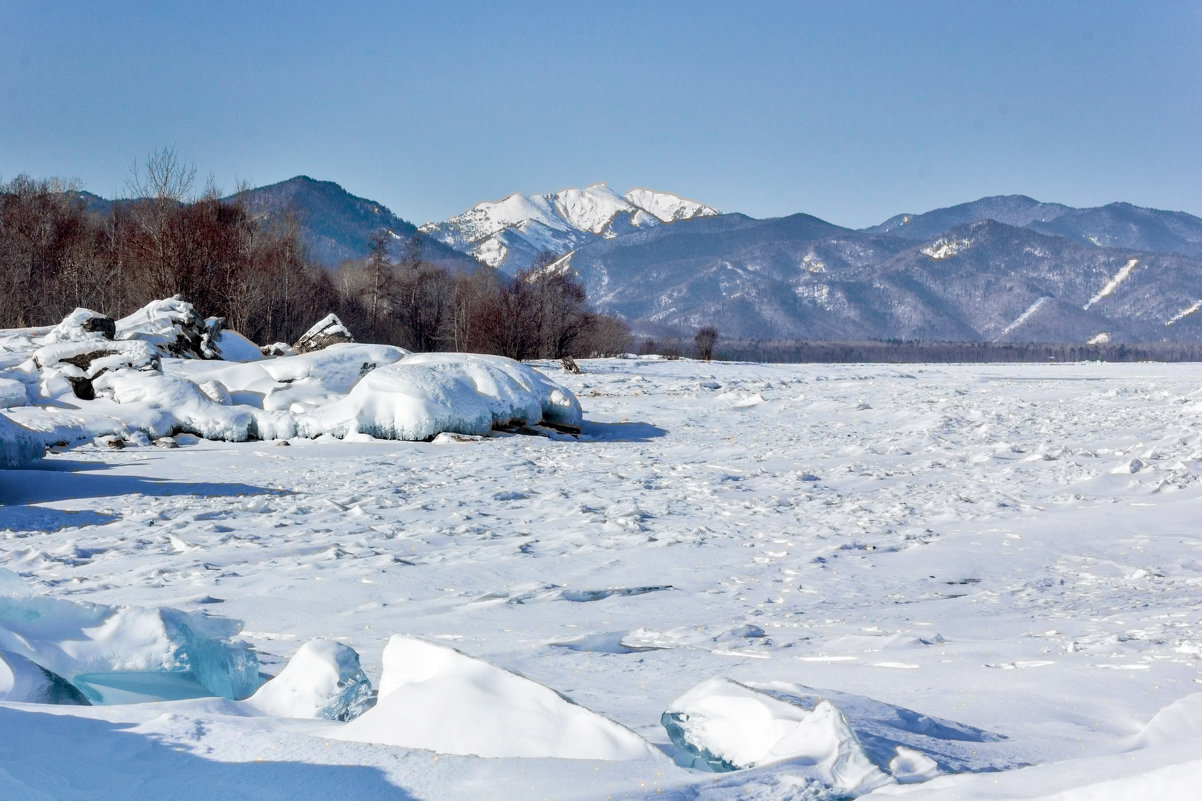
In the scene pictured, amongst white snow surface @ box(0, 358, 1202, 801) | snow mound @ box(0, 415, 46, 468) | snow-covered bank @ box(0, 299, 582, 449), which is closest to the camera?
white snow surface @ box(0, 358, 1202, 801)

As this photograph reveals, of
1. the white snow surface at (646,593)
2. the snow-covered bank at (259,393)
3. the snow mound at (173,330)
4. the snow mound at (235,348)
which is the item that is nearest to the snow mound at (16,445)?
the white snow surface at (646,593)

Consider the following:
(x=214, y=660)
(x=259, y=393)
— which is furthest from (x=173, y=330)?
(x=214, y=660)

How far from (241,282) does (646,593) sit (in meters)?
27.9

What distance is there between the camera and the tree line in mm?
28219

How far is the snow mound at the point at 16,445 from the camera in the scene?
9.23m

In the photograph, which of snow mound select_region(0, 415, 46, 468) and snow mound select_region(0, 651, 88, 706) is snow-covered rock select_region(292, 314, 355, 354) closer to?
snow mound select_region(0, 415, 46, 468)

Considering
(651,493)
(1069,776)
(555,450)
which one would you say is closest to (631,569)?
(651,493)

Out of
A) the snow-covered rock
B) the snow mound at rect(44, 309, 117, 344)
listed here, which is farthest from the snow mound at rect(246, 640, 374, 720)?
the snow-covered rock

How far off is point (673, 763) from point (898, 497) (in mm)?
7117

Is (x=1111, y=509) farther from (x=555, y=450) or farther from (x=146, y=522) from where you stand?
(x=146, y=522)

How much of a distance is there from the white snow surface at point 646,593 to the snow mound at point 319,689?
4.7 inches

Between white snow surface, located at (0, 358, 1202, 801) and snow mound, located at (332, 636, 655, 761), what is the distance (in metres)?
0.04

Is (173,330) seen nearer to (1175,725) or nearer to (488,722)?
(488,722)

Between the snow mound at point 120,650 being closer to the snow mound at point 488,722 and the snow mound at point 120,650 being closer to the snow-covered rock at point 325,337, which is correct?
the snow mound at point 488,722
